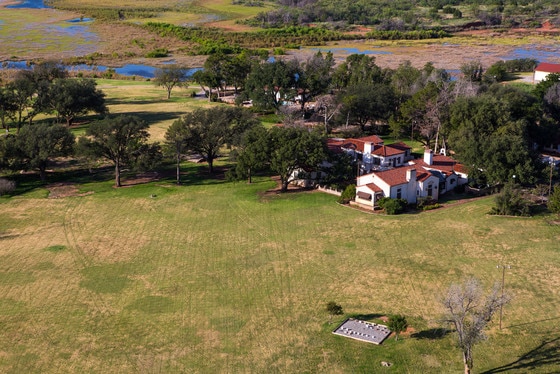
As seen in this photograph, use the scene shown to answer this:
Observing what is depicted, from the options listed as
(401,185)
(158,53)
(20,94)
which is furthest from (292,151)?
(158,53)

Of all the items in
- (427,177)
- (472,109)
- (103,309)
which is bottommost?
(103,309)

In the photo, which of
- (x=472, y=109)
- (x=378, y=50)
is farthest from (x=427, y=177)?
(x=378, y=50)

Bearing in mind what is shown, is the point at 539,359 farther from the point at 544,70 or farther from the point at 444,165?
the point at 544,70

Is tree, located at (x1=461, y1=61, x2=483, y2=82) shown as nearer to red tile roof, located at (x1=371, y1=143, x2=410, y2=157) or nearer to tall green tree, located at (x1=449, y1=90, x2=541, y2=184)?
tall green tree, located at (x1=449, y1=90, x2=541, y2=184)

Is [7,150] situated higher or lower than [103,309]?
higher

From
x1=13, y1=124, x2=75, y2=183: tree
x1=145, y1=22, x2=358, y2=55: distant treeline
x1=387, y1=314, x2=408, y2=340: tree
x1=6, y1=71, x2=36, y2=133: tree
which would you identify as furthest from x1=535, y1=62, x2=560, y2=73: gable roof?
x1=387, y1=314, x2=408, y2=340: tree

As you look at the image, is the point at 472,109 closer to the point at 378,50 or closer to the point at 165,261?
the point at 165,261
